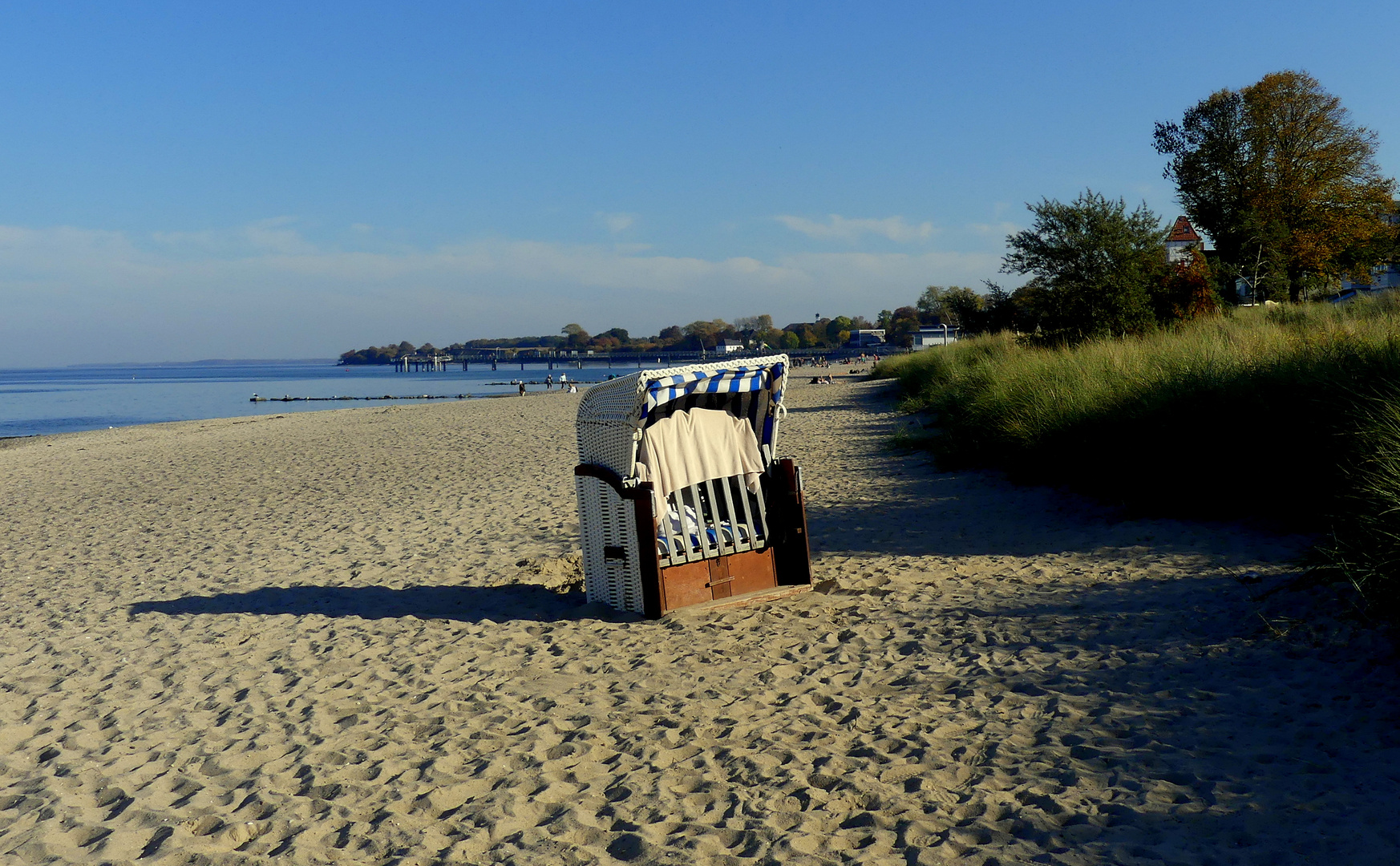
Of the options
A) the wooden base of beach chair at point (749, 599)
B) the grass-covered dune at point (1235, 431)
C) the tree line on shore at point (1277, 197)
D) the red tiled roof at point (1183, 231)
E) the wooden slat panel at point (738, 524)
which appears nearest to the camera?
the grass-covered dune at point (1235, 431)

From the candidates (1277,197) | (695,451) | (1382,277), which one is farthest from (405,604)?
(1382,277)

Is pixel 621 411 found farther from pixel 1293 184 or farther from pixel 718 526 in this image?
pixel 1293 184

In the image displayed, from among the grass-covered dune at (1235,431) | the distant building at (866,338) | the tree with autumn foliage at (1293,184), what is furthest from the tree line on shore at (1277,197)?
the distant building at (866,338)

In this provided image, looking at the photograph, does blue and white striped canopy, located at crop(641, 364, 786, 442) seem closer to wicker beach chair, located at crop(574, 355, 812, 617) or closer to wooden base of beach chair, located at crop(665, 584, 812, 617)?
wicker beach chair, located at crop(574, 355, 812, 617)

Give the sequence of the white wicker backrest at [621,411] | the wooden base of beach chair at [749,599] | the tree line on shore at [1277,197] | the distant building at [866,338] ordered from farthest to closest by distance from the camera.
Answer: the distant building at [866,338] → the tree line on shore at [1277,197] → the wooden base of beach chair at [749,599] → the white wicker backrest at [621,411]

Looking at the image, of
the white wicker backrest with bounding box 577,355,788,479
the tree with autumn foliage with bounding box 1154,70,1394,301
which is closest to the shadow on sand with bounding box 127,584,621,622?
the white wicker backrest with bounding box 577,355,788,479

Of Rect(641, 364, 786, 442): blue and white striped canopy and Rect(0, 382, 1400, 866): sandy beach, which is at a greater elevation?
Rect(641, 364, 786, 442): blue and white striped canopy

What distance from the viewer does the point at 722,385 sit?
6.11 meters

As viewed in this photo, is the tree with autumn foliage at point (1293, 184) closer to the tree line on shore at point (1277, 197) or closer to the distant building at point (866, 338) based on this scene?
the tree line on shore at point (1277, 197)

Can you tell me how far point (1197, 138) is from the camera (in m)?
40.1

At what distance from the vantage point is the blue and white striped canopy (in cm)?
575

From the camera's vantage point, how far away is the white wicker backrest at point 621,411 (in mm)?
5731

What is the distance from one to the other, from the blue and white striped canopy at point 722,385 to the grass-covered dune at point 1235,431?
3.44 m

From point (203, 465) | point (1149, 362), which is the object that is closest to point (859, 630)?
point (1149, 362)
